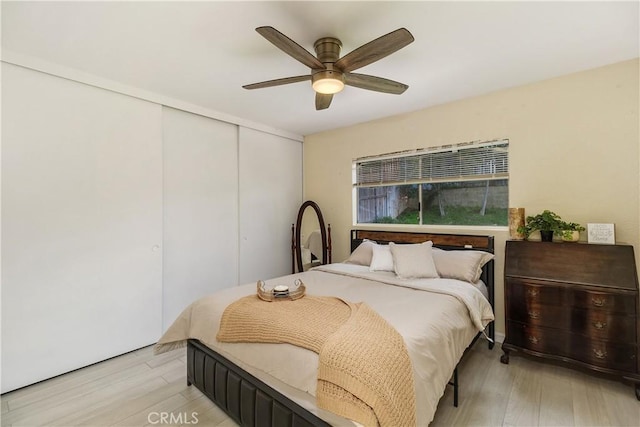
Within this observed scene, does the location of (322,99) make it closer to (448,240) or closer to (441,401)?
(448,240)

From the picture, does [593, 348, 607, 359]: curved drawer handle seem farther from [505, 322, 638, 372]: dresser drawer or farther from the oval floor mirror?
the oval floor mirror

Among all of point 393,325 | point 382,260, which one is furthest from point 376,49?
point 382,260

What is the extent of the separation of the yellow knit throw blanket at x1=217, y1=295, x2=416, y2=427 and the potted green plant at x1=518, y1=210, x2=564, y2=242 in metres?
1.78

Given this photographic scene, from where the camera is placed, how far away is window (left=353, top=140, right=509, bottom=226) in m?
3.05

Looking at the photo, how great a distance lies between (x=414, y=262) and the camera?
2734 millimetres

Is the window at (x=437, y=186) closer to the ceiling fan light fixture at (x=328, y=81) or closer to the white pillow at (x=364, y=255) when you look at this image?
the white pillow at (x=364, y=255)

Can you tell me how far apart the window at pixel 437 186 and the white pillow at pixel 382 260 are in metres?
0.82

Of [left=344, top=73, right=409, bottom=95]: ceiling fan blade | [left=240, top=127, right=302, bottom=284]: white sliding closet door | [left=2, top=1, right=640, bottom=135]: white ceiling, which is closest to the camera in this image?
[left=2, top=1, right=640, bottom=135]: white ceiling

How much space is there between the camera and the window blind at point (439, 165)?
303 cm

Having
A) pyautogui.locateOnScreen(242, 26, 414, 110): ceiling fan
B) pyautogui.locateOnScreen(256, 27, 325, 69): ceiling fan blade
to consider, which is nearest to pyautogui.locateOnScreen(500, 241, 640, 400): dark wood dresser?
pyautogui.locateOnScreen(242, 26, 414, 110): ceiling fan

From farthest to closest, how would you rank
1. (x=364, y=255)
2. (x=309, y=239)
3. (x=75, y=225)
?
(x=309, y=239), (x=364, y=255), (x=75, y=225)

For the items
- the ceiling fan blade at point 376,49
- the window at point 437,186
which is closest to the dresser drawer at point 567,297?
the window at point 437,186

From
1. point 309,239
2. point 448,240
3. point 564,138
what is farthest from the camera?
point 309,239
